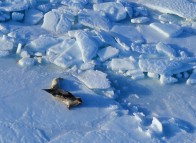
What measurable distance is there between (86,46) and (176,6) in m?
1.36

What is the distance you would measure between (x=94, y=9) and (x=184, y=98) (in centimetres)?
161

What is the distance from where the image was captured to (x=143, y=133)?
4.14 meters

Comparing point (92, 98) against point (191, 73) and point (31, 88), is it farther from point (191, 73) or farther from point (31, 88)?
point (191, 73)

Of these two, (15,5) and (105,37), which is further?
(15,5)

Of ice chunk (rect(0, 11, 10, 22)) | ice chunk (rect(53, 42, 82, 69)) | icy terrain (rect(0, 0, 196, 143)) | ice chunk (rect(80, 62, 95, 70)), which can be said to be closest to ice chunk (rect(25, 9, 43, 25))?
icy terrain (rect(0, 0, 196, 143))

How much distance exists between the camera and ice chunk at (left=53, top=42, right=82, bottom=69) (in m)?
4.81

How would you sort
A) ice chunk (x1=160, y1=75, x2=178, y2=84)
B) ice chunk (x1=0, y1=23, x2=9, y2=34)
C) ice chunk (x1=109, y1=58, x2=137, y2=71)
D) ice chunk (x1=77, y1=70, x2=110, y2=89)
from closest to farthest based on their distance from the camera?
1. ice chunk (x1=77, y1=70, x2=110, y2=89)
2. ice chunk (x1=160, y1=75, x2=178, y2=84)
3. ice chunk (x1=109, y1=58, x2=137, y2=71)
4. ice chunk (x1=0, y1=23, x2=9, y2=34)

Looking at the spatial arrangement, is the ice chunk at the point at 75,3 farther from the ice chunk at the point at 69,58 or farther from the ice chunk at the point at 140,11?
the ice chunk at the point at 69,58

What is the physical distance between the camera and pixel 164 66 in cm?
475

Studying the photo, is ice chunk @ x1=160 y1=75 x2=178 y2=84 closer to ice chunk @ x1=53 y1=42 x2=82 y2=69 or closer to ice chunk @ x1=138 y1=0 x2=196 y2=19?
ice chunk @ x1=53 y1=42 x2=82 y2=69

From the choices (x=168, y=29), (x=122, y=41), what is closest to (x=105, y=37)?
(x=122, y=41)

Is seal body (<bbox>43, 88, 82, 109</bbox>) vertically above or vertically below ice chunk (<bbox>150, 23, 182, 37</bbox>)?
below

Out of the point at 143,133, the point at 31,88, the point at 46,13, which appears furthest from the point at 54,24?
the point at 143,133

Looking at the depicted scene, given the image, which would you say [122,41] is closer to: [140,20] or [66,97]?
[140,20]
